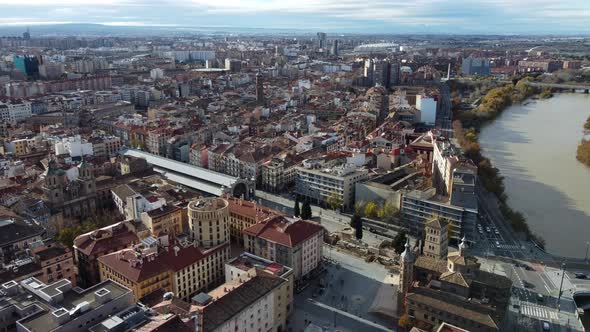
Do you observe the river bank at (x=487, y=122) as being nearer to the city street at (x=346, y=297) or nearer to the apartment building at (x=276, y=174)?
the city street at (x=346, y=297)

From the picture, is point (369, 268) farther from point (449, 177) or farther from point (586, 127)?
point (586, 127)

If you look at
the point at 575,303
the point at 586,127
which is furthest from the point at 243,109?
the point at 575,303

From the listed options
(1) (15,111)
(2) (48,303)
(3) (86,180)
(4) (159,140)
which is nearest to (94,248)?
(2) (48,303)

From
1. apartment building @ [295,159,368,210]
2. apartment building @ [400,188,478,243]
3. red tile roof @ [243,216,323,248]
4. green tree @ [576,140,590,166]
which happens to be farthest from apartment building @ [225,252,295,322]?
green tree @ [576,140,590,166]

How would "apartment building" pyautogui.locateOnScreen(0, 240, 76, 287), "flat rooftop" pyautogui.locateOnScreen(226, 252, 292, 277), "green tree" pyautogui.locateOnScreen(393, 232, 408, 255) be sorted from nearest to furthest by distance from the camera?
"apartment building" pyautogui.locateOnScreen(0, 240, 76, 287) → "flat rooftop" pyautogui.locateOnScreen(226, 252, 292, 277) → "green tree" pyautogui.locateOnScreen(393, 232, 408, 255)

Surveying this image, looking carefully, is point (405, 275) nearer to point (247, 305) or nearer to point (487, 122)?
point (247, 305)

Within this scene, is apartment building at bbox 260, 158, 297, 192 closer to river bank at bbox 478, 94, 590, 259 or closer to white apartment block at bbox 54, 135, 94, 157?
white apartment block at bbox 54, 135, 94, 157

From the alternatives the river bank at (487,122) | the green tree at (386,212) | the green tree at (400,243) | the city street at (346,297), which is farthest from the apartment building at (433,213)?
the city street at (346,297)
